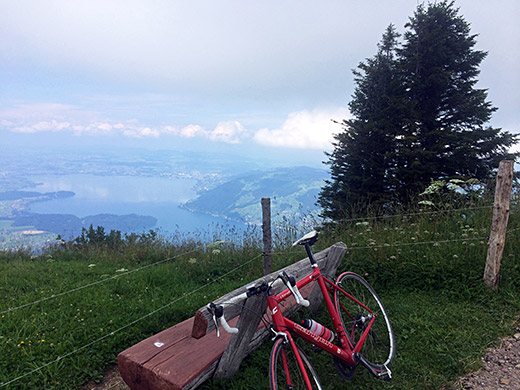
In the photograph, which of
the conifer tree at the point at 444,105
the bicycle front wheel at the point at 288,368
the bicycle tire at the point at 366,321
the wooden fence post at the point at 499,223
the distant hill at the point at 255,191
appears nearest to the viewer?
the bicycle front wheel at the point at 288,368

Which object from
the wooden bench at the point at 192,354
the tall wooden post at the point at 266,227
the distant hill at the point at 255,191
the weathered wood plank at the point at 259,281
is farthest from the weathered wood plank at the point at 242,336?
the distant hill at the point at 255,191

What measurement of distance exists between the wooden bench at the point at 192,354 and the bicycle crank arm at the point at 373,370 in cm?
107

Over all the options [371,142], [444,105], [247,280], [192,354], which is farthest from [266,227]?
[444,105]

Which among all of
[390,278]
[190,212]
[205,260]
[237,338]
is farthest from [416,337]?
[190,212]

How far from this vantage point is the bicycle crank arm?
10.7 ft

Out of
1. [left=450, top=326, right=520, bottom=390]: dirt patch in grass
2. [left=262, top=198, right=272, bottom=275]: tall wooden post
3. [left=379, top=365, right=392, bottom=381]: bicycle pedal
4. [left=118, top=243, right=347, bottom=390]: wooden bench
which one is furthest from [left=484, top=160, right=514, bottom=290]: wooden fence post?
[left=262, top=198, right=272, bottom=275]: tall wooden post

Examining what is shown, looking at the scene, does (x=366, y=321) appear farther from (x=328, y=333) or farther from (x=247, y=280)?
(x=247, y=280)

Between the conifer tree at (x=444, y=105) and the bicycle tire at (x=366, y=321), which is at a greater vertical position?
the conifer tree at (x=444, y=105)

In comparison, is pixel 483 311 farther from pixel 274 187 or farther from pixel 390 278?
pixel 274 187

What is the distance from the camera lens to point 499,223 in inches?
199

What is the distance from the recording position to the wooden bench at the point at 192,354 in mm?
2891

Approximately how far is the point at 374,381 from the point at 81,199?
694 ft

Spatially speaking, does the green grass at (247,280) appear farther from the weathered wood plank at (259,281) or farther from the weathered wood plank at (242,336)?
the weathered wood plank at (259,281)

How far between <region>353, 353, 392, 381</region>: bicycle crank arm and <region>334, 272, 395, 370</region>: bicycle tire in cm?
5
